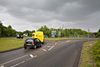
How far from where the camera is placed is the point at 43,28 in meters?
151

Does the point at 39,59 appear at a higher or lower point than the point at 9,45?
lower

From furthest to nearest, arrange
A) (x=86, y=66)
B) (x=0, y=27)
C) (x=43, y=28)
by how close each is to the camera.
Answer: (x=43, y=28), (x=0, y=27), (x=86, y=66)

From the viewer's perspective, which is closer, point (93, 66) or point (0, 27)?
point (93, 66)

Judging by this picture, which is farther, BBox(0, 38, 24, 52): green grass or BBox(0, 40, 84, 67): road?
BBox(0, 38, 24, 52): green grass

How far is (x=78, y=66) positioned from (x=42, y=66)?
9.20 feet

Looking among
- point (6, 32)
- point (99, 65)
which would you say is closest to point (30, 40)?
point (99, 65)

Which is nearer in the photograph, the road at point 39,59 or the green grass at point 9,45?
the road at point 39,59

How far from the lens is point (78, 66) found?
683 inches

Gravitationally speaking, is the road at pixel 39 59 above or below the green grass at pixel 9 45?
below

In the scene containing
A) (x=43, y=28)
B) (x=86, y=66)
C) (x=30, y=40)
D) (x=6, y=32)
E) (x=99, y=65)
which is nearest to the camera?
(x=99, y=65)

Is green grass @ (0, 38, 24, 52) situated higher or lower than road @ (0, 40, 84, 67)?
higher

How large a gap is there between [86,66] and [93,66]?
1.79 ft

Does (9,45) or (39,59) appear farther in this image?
(9,45)

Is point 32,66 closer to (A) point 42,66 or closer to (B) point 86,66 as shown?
(A) point 42,66
